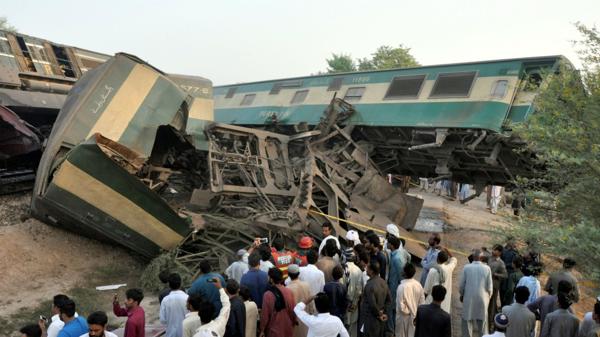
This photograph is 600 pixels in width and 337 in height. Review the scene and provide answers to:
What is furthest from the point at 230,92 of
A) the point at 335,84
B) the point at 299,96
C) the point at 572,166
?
the point at 572,166

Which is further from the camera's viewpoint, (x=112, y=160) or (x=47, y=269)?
(x=47, y=269)

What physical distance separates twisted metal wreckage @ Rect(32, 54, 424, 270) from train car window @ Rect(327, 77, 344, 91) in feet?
6.03

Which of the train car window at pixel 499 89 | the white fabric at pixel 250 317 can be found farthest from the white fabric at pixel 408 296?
the train car window at pixel 499 89

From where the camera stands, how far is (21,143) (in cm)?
1050

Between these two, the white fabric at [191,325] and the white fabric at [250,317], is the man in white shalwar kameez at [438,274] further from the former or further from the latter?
the white fabric at [191,325]

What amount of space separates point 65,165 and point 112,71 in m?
2.75

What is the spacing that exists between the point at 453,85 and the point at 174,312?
9.25 m

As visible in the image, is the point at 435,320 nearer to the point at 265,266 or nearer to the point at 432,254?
the point at 265,266

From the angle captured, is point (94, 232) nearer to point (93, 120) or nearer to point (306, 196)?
point (93, 120)

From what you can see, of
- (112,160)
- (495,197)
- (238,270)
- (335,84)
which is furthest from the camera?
(495,197)

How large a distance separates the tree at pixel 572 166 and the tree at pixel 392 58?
37274 mm

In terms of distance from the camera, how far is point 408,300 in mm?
5145

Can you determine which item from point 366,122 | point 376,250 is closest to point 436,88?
point 366,122

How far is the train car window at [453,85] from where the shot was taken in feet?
36.4
